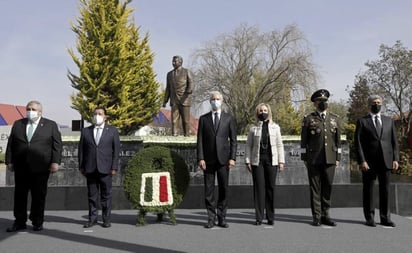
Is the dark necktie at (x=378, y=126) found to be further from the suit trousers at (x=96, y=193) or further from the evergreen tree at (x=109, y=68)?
the evergreen tree at (x=109, y=68)

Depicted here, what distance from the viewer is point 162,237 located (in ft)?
15.6

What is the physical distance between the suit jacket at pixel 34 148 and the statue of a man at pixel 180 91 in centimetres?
724

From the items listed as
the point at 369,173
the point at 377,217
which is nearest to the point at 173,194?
the point at 369,173

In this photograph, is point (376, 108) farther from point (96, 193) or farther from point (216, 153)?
point (96, 193)

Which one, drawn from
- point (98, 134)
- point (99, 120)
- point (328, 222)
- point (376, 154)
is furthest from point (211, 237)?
point (376, 154)

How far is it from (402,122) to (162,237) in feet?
91.5

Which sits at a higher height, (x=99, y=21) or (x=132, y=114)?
(x=99, y=21)

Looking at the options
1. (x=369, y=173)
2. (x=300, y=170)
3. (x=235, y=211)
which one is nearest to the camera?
(x=369, y=173)

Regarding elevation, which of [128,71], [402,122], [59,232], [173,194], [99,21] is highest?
[99,21]

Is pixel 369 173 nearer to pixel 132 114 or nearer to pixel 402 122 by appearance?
pixel 132 114

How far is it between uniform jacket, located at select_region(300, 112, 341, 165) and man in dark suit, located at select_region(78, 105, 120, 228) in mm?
2875

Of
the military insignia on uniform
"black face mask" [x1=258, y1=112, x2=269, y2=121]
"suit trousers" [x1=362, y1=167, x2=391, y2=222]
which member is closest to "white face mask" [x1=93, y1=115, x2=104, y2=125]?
"black face mask" [x1=258, y1=112, x2=269, y2=121]

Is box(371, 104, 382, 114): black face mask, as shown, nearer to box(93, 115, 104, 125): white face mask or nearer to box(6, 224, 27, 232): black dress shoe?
box(93, 115, 104, 125): white face mask

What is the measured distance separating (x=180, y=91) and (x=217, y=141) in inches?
290
